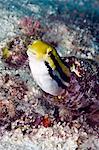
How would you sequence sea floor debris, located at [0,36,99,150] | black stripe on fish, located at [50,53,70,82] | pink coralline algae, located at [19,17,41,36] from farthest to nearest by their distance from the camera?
1. pink coralline algae, located at [19,17,41,36]
2. sea floor debris, located at [0,36,99,150]
3. black stripe on fish, located at [50,53,70,82]

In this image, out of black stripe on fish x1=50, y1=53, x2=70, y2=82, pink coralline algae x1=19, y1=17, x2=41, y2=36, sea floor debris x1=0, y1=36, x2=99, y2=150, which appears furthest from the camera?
pink coralline algae x1=19, y1=17, x2=41, y2=36

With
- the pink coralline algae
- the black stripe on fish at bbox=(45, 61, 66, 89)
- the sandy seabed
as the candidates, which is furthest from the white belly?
the pink coralline algae

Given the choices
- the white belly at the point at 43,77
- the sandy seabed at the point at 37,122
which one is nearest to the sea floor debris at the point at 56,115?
the sandy seabed at the point at 37,122

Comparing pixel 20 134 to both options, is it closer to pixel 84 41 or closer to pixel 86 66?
pixel 86 66

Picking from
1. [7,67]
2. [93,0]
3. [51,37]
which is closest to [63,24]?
[51,37]

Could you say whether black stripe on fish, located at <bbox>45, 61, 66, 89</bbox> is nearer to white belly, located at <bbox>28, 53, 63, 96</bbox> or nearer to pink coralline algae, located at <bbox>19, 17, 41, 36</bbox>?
white belly, located at <bbox>28, 53, 63, 96</bbox>

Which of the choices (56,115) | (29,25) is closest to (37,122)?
(56,115)

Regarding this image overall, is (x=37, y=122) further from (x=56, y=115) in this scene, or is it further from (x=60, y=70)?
(x=60, y=70)
